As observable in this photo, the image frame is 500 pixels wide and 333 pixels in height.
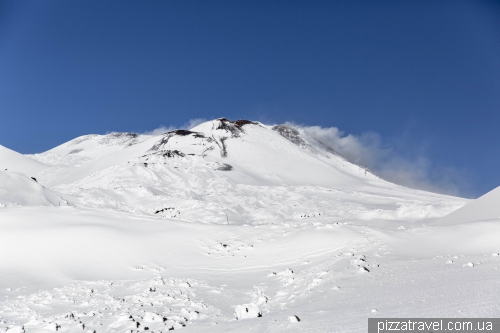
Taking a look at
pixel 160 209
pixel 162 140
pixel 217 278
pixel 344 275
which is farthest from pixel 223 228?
pixel 162 140

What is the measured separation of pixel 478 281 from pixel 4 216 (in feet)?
41.1

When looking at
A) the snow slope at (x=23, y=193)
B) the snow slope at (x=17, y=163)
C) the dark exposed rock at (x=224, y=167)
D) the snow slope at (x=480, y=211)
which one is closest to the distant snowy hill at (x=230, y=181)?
the dark exposed rock at (x=224, y=167)

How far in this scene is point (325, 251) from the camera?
31.9ft

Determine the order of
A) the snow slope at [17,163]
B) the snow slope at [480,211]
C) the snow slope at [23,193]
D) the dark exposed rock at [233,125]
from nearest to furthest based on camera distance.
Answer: the snow slope at [480,211] → the snow slope at [23,193] → the snow slope at [17,163] → the dark exposed rock at [233,125]

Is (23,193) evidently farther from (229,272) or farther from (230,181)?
(230,181)

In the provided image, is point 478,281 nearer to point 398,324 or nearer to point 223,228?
point 398,324

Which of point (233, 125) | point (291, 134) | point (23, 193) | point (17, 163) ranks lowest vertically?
point (23, 193)

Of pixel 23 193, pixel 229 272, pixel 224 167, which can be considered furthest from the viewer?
pixel 224 167


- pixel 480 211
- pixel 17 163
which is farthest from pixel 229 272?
pixel 17 163

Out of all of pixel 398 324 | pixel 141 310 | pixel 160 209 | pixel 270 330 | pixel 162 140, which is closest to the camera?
pixel 398 324

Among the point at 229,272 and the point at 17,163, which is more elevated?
the point at 17,163

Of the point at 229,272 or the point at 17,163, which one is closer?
the point at 229,272

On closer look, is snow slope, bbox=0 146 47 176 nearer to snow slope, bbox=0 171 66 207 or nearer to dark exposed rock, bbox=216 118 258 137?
dark exposed rock, bbox=216 118 258 137

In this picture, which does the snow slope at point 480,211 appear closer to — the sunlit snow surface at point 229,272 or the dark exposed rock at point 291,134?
the sunlit snow surface at point 229,272
